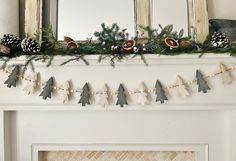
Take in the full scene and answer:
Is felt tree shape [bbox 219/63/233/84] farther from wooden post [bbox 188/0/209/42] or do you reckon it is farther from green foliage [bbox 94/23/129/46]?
green foliage [bbox 94/23/129/46]

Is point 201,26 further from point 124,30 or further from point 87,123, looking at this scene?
point 87,123

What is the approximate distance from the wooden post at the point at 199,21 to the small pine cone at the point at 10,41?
923mm

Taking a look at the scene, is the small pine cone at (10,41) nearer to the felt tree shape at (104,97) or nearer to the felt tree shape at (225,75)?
the felt tree shape at (104,97)

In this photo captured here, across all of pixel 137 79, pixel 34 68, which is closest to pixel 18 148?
pixel 34 68

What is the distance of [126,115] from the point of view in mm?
1755

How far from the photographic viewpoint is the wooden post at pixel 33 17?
5.95 feet

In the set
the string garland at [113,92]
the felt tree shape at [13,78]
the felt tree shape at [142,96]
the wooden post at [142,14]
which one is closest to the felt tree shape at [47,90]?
the string garland at [113,92]

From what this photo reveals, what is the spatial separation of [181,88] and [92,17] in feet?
2.10

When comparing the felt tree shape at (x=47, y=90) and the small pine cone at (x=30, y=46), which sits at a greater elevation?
the small pine cone at (x=30, y=46)

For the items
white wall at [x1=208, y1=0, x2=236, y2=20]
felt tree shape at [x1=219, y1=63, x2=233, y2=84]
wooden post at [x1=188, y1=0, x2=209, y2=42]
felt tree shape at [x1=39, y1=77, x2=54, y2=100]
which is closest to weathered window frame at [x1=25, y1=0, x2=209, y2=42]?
wooden post at [x1=188, y1=0, x2=209, y2=42]

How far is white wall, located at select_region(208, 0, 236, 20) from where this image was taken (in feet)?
6.15

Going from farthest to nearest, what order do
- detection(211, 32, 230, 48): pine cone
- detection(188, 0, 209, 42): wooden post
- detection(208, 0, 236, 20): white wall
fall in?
1. detection(208, 0, 236, 20): white wall
2. detection(188, 0, 209, 42): wooden post
3. detection(211, 32, 230, 48): pine cone

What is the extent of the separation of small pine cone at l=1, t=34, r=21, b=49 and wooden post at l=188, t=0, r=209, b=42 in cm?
92

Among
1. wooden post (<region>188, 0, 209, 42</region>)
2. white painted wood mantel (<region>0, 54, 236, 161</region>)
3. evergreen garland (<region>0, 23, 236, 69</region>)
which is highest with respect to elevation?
wooden post (<region>188, 0, 209, 42</region>)
